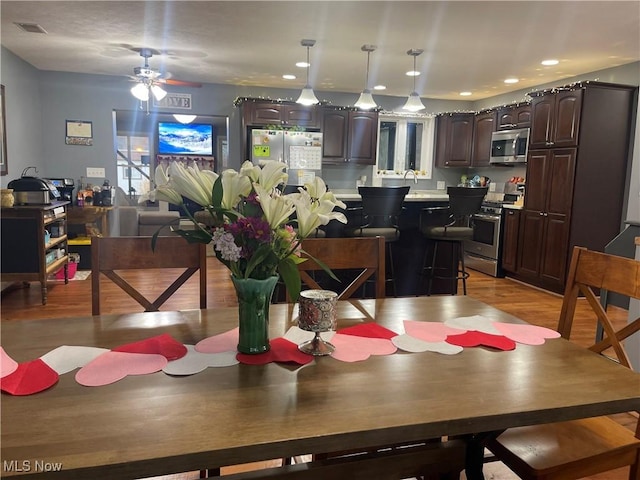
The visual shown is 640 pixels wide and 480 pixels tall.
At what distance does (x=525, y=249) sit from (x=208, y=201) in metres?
4.93

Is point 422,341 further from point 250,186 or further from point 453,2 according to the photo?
point 453,2

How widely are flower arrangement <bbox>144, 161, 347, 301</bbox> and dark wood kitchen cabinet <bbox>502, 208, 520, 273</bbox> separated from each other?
484 centimetres

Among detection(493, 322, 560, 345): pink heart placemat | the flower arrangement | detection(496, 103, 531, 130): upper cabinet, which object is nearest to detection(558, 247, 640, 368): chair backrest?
detection(493, 322, 560, 345): pink heart placemat

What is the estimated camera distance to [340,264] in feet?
6.23

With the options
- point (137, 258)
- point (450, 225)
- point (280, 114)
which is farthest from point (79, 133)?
point (137, 258)

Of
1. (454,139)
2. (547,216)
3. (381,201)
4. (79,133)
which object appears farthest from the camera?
(454,139)

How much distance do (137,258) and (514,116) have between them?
5.27 m

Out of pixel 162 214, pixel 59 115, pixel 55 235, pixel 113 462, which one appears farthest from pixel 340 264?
pixel 162 214

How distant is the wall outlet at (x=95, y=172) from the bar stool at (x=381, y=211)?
162 inches

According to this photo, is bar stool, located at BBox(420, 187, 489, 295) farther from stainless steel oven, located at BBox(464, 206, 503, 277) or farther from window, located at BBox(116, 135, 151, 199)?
window, located at BBox(116, 135, 151, 199)

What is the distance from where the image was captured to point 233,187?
1.14 metres

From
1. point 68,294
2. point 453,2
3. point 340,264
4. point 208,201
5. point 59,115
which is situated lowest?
point 68,294

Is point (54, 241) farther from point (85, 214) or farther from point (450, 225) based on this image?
point (450, 225)

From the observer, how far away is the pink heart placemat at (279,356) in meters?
1.17
